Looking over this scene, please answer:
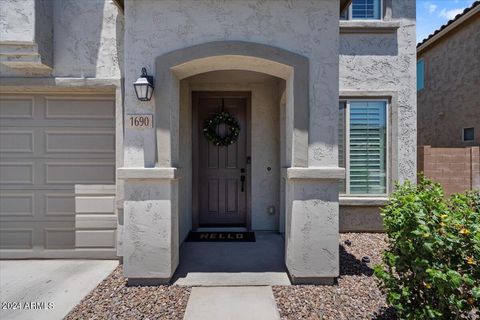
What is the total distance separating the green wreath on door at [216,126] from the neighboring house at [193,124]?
0.18 m

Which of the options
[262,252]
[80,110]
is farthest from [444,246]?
[80,110]

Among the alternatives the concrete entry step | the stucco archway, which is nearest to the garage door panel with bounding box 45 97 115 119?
the stucco archway

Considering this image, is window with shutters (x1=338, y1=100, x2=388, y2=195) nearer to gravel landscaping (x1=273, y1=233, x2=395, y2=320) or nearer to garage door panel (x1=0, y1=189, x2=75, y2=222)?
gravel landscaping (x1=273, y1=233, x2=395, y2=320)

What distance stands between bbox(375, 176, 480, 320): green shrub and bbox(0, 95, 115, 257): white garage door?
4.24 metres

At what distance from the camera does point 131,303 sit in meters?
3.25

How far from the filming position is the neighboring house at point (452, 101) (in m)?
6.06

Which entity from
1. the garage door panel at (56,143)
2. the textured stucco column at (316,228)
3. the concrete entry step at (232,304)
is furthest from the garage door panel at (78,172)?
the textured stucco column at (316,228)

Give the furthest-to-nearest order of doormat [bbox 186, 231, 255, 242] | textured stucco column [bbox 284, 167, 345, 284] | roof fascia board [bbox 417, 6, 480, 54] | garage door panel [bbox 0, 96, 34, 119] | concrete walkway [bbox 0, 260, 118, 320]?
roof fascia board [bbox 417, 6, 480, 54], doormat [bbox 186, 231, 255, 242], garage door panel [bbox 0, 96, 34, 119], textured stucco column [bbox 284, 167, 345, 284], concrete walkway [bbox 0, 260, 118, 320]

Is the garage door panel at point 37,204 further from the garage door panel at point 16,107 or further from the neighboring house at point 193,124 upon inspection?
the garage door panel at point 16,107

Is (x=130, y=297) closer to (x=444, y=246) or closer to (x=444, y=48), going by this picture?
(x=444, y=246)

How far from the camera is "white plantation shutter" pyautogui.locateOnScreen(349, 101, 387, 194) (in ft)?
18.5

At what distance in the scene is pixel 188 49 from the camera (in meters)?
3.65

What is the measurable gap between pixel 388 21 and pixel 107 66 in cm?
552

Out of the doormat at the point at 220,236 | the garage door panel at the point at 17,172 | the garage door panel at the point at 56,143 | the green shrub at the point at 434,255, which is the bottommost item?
the doormat at the point at 220,236
